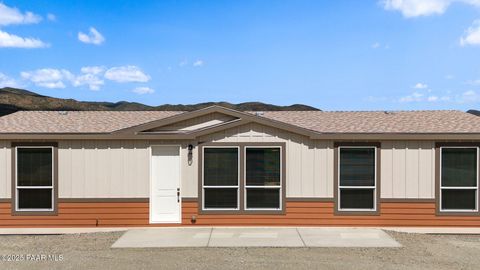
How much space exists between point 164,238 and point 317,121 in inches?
243

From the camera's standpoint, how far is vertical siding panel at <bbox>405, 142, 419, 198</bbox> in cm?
1320

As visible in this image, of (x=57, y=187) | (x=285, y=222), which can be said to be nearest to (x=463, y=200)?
(x=285, y=222)

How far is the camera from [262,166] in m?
13.2

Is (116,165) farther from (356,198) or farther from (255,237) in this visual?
(356,198)

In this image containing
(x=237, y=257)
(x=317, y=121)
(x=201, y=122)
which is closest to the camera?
(x=237, y=257)

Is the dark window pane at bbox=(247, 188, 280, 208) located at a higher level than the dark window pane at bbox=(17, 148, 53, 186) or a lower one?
lower

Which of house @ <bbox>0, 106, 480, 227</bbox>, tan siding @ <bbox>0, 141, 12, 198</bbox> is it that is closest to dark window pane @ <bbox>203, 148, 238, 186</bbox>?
house @ <bbox>0, 106, 480, 227</bbox>

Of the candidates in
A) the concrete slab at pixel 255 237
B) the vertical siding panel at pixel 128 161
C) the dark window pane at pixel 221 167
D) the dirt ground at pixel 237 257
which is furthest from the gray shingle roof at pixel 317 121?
the dirt ground at pixel 237 257

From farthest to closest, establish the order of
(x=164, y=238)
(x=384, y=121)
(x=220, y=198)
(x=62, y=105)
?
(x=62, y=105), (x=384, y=121), (x=220, y=198), (x=164, y=238)

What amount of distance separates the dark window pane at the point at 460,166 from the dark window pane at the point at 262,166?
4.74m

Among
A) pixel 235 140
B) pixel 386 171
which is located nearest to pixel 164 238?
pixel 235 140

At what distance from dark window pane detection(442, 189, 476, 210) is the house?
0.03 m

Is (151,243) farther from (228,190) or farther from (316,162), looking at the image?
(316,162)

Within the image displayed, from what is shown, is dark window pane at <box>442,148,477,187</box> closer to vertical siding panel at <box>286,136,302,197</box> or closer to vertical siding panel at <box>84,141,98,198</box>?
vertical siding panel at <box>286,136,302,197</box>
